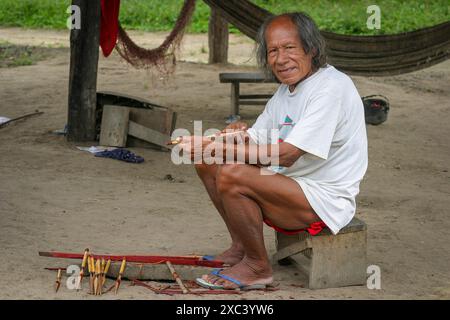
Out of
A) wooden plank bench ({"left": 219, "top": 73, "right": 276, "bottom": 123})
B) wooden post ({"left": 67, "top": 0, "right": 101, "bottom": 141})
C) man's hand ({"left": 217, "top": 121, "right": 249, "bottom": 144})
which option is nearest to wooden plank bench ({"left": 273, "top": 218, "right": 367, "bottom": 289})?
man's hand ({"left": 217, "top": 121, "right": 249, "bottom": 144})

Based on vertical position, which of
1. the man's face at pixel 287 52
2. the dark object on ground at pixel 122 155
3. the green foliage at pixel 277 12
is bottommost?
the dark object on ground at pixel 122 155

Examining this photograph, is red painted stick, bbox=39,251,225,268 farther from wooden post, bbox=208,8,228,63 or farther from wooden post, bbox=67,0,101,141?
wooden post, bbox=208,8,228,63

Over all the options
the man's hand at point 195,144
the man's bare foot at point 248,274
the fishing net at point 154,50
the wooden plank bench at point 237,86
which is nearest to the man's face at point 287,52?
the man's hand at point 195,144

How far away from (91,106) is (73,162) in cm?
86

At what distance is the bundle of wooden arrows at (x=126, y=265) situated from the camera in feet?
12.6

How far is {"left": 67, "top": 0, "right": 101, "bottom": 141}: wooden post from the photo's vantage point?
24.1 feet

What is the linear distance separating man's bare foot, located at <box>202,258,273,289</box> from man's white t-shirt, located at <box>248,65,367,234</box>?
38 cm

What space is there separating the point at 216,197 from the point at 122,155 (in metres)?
3.00

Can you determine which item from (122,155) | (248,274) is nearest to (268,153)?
(248,274)

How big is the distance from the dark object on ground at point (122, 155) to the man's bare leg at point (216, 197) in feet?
9.40

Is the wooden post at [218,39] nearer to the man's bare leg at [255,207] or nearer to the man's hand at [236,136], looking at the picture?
the man's hand at [236,136]

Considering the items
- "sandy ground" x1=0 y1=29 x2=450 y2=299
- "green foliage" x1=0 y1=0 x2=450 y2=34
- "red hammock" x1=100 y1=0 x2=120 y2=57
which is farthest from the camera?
"green foliage" x1=0 y1=0 x2=450 y2=34
